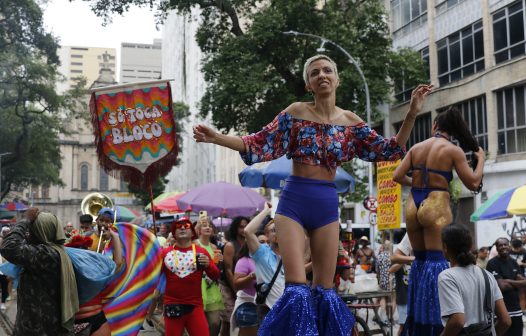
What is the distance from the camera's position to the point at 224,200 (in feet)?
54.3

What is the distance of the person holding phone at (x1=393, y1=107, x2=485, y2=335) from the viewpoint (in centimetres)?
541

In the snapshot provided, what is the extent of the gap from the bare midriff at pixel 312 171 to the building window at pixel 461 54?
79.1ft

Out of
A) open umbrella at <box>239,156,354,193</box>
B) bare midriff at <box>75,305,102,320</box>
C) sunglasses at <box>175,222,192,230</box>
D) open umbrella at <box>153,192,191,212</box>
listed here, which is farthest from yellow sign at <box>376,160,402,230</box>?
open umbrella at <box>153,192,191,212</box>

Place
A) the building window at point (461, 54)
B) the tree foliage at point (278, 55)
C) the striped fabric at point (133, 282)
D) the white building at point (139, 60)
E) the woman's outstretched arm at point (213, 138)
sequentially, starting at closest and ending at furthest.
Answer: the woman's outstretched arm at point (213, 138)
the striped fabric at point (133, 282)
the tree foliage at point (278, 55)
the building window at point (461, 54)
the white building at point (139, 60)

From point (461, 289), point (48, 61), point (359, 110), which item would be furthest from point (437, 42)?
point (461, 289)

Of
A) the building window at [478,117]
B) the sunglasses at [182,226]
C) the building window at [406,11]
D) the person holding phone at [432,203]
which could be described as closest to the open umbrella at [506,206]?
the sunglasses at [182,226]

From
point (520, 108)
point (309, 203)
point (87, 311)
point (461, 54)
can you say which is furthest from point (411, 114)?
point (461, 54)

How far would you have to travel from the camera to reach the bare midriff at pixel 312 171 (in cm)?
455

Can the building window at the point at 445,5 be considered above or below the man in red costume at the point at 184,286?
above

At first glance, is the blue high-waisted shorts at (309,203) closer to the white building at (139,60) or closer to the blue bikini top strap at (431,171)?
the blue bikini top strap at (431,171)

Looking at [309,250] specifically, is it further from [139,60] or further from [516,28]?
[139,60]

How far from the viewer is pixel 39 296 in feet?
19.2

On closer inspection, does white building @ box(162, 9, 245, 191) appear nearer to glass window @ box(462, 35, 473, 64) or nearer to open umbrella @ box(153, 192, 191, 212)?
glass window @ box(462, 35, 473, 64)

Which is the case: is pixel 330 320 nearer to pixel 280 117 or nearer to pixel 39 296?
pixel 280 117
